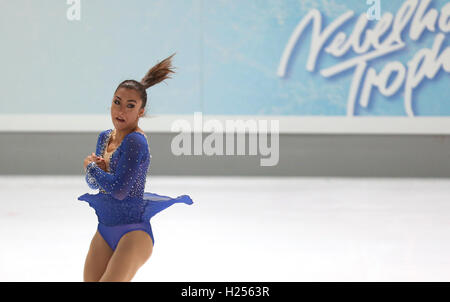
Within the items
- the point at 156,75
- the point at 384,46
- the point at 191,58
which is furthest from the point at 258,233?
the point at 384,46

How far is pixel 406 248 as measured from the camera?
364cm

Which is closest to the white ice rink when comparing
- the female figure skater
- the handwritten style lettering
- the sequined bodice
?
the female figure skater

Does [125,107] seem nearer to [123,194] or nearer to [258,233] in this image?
[123,194]

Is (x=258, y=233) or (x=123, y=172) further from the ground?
(x=258, y=233)

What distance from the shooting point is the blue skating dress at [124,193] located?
1.76 m

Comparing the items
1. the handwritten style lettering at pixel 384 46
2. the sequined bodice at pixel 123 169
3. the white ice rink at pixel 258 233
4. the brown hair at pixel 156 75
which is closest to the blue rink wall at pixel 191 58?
the handwritten style lettering at pixel 384 46

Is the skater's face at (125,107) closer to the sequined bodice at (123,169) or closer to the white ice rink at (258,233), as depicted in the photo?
the sequined bodice at (123,169)

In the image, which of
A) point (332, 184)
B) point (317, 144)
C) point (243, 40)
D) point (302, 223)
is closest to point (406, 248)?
point (302, 223)

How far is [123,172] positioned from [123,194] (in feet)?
0.21

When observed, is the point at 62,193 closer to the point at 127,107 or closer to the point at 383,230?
the point at 383,230

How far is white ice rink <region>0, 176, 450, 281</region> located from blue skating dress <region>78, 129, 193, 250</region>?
111 centimetres

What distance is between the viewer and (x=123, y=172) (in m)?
1.75

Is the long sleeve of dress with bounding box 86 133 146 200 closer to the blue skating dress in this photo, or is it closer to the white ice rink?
the blue skating dress

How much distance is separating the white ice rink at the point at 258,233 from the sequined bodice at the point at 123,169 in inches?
47.4
